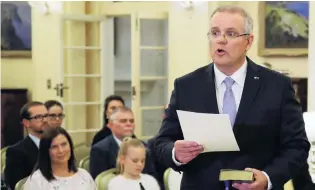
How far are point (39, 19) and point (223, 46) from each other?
596 cm

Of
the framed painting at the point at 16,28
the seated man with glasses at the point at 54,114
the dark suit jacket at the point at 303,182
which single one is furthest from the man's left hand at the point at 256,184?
the framed painting at the point at 16,28

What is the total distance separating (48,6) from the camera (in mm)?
7465

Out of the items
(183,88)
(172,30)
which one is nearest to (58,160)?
(183,88)

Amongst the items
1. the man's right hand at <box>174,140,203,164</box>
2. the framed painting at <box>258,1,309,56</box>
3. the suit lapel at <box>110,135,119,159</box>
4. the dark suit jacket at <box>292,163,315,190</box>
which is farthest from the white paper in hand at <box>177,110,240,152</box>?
the framed painting at <box>258,1,309,56</box>

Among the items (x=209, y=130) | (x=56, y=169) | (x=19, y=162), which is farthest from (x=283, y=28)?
(x=209, y=130)

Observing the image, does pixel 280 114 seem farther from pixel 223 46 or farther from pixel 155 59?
pixel 155 59

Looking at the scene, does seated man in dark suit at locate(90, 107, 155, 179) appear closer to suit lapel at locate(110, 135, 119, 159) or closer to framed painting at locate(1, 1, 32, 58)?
suit lapel at locate(110, 135, 119, 159)

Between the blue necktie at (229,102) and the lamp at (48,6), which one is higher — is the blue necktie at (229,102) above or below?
A: below

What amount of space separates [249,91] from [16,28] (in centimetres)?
647

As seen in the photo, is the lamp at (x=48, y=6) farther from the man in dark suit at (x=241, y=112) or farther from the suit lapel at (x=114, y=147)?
the man in dark suit at (x=241, y=112)

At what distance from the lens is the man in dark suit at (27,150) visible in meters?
4.49

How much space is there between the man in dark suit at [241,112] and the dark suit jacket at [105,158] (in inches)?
106

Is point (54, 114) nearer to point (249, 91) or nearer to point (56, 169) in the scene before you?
point (56, 169)

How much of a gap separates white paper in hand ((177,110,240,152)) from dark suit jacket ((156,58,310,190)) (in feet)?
0.21
